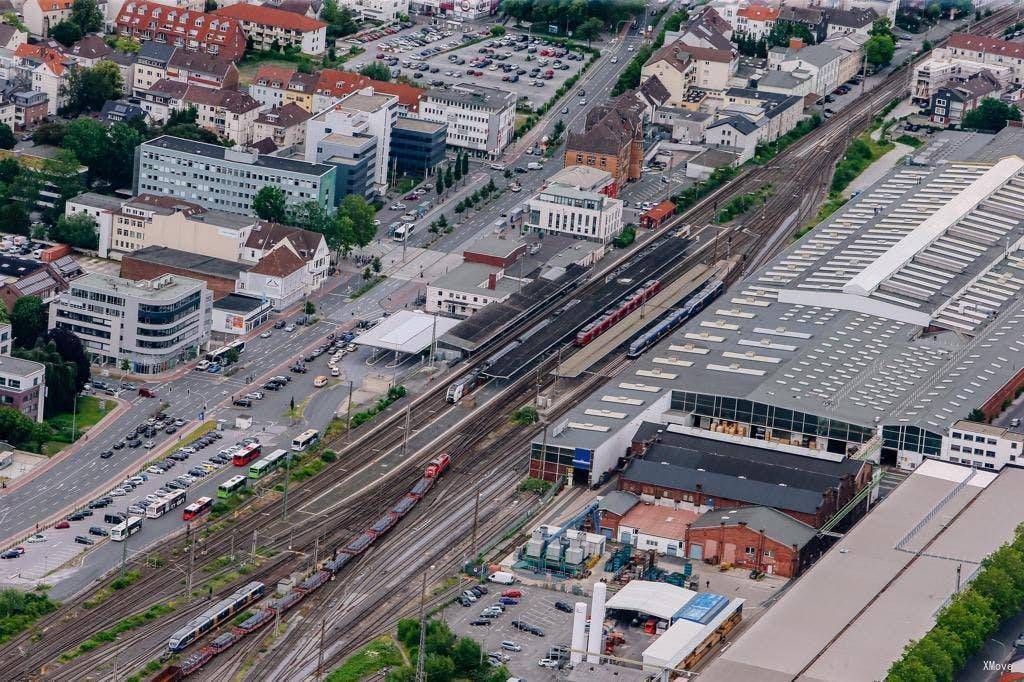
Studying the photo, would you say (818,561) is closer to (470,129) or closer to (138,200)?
(138,200)

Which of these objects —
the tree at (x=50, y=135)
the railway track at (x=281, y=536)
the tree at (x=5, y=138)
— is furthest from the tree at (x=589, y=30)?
the tree at (x=5, y=138)

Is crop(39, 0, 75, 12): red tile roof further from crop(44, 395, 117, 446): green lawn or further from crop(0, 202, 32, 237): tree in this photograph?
crop(44, 395, 117, 446): green lawn

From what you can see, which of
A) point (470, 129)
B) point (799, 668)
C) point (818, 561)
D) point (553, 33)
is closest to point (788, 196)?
point (470, 129)

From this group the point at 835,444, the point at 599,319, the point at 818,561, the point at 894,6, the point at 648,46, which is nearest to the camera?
the point at 818,561

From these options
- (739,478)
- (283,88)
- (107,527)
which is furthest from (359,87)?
(107,527)

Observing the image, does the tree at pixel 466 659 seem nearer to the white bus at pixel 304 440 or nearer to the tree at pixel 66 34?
the white bus at pixel 304 440

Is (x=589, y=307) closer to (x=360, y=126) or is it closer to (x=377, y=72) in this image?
(x=360, y=126)

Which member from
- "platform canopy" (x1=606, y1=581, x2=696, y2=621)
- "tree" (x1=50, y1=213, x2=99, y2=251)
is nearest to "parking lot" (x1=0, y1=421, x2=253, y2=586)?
"platform canopy" (x1=606, y1=581, x2=696, y2=621)
